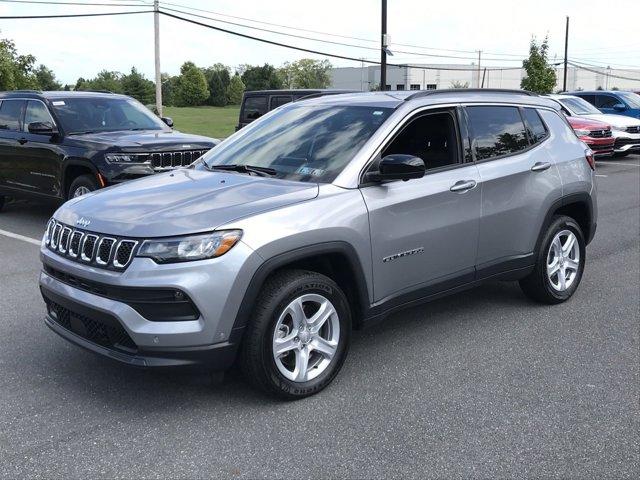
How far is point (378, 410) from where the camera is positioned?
12.7 feet

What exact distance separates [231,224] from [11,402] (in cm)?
169

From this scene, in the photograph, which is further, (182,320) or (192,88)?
(192,88)

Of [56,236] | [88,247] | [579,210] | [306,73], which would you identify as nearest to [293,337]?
[88,247]

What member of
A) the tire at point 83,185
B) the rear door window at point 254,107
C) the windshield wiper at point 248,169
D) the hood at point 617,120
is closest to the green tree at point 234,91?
the hood at point 617,120

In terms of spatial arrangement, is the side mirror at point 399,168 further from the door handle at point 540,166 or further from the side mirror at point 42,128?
the side mirror at point 42,128

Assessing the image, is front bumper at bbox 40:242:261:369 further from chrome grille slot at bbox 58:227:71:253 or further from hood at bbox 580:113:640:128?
hood at bbox 580:113:640:128

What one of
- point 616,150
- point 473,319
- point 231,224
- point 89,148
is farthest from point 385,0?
point 231,224

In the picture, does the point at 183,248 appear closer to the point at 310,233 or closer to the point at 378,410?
the point at 310,233

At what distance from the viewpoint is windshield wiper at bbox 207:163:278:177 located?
4.53 m

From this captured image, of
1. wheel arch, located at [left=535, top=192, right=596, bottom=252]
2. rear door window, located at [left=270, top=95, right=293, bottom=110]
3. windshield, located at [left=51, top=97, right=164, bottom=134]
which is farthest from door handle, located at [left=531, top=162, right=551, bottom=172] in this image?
rear door window, located at [left=270, top=95, right=293, bottom=110]

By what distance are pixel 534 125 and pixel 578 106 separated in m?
15.6

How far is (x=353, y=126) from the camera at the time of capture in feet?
15.3

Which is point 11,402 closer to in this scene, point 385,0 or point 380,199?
point 380,199

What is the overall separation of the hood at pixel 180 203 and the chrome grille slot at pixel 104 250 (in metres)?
0.05
